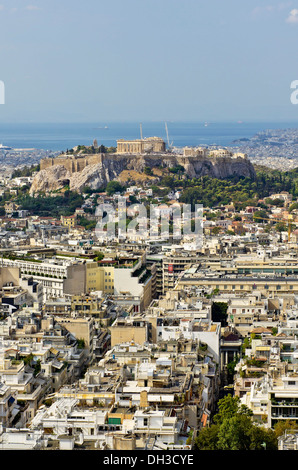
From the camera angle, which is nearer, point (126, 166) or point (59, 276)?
point (59, 276)

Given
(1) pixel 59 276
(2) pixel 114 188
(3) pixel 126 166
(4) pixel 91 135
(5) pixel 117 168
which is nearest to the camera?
(1) pixel 59 276

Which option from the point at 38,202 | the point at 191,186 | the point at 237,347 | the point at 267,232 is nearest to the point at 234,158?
the point at 191,186

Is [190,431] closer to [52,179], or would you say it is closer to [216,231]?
[216,231]

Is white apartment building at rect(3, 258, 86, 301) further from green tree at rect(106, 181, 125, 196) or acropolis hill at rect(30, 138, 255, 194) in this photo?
acropolis hill at rect(30, 138, 255, 194)

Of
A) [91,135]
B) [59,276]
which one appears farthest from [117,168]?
[91,135]

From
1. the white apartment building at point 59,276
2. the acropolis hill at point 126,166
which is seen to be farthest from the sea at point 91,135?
the white apartment building at point 59,276

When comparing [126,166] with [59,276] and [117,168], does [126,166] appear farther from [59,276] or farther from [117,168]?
[59,276]

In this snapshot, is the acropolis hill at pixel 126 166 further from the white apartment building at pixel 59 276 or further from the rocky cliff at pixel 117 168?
the white apartment building at pixel 59 276
